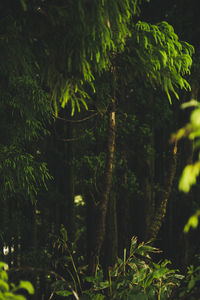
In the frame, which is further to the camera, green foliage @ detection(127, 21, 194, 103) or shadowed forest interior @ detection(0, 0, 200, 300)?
green foliage @ detection(127, 21, 194, 103)

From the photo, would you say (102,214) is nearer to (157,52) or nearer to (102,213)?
(102,213)

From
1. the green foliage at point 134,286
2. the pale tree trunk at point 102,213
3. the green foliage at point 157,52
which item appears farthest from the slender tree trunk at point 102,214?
the green foliage at point 157,52

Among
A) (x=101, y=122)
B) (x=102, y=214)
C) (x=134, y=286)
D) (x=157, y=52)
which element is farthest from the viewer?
(x=101, y=122)

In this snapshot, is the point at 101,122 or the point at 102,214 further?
the point at 101,122

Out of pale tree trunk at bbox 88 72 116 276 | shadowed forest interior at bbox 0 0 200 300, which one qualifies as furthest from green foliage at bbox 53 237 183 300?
pale tree trunk at bbox 88 72 116 276

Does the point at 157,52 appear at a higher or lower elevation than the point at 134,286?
higher

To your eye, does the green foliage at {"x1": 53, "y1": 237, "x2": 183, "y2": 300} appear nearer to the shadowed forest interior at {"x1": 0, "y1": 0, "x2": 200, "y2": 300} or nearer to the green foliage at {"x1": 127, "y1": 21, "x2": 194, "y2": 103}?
the shadowed forest interior at {"x1": 0, "y1": 0, "x2": 200, "y2": 300}

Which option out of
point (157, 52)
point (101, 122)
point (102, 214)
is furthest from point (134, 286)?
point (101, 122)

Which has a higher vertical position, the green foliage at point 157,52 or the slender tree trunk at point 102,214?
the green foliage at point 157,52

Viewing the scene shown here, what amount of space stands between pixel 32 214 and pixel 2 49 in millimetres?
11218

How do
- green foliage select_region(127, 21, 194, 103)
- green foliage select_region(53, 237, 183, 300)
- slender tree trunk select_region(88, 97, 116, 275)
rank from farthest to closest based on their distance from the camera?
slender tree trunk select_region(88, 97, 116, 275), green foliage select_region(127, 21, 194, 103), green foliage select_region(53, 237, 183, 300)

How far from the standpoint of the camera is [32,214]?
1518cm

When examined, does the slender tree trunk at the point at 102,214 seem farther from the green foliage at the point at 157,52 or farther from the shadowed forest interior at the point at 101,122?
the green foliage at the point at 157,52

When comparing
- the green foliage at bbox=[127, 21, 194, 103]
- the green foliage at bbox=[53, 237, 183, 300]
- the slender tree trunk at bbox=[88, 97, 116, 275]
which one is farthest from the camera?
the slender tree trunk at bbox=[88, 97, 116, 275]
